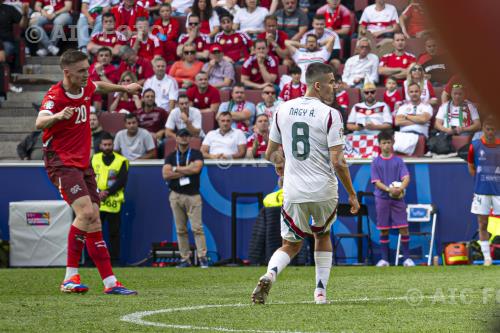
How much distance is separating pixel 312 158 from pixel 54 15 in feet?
48.5

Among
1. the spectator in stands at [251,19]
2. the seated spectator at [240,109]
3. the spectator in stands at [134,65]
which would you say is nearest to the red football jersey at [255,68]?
the seated spectator at [240,109]

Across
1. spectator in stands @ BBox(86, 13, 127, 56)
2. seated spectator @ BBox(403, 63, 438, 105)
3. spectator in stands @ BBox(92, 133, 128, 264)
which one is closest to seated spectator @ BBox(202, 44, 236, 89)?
spectator in stands @ BBox(86, 13, 127, 56)

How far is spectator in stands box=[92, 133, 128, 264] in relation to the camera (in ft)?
53.4

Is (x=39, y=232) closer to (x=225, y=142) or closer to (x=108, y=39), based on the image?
(x=225, y=142)

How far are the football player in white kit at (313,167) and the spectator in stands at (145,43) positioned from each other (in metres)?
12.6

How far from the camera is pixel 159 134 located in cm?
1762

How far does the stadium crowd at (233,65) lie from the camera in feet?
55.5

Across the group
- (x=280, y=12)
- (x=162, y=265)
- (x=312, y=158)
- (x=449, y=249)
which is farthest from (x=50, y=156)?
(x=280, y=12)

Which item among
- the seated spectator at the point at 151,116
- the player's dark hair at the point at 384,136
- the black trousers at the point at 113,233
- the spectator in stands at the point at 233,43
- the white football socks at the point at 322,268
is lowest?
the black trousers at the point at 113,233

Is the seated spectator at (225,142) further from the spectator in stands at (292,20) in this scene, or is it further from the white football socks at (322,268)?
the white football socks at (322,268)

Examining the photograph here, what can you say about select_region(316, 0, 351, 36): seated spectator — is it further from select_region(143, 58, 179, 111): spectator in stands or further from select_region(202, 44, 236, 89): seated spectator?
select_region(143, 58, 179, 111): spectator in stands

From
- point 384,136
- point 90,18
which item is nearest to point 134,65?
point 90,18

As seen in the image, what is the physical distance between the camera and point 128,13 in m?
20.3

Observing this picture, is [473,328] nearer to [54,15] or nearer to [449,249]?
[449,249]
